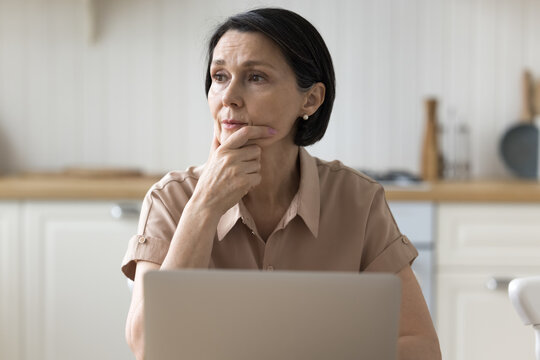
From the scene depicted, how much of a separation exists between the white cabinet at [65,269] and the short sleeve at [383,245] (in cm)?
132

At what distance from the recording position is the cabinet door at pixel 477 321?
2.68 m

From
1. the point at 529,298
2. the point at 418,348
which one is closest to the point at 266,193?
the point at 418,348

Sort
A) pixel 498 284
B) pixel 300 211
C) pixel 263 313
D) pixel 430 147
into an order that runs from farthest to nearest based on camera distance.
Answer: pixel 430 147
pixel 498 284
pixel 300 211
pixel 263 313

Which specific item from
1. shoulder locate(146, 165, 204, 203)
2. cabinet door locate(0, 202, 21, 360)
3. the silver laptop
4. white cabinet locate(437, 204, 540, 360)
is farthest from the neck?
cabinet door locate(0, 202, 21, 360)

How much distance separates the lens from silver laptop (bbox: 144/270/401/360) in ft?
3.03

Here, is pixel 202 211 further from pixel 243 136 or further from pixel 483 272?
pixel 483 272

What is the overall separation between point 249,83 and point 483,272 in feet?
4.93

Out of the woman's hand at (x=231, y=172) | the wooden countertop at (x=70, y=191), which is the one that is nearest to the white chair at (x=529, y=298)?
the woman's hand at (x=231, y=172)

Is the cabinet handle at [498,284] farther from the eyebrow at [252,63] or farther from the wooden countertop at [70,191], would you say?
the eyebrow at [252,63]

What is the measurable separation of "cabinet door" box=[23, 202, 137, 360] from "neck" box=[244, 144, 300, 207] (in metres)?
1.20

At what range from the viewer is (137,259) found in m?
1.45

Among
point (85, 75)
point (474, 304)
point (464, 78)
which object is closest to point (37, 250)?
point (85, 75)

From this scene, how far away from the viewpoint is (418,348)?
1367 millimetres

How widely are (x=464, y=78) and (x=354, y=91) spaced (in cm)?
46
